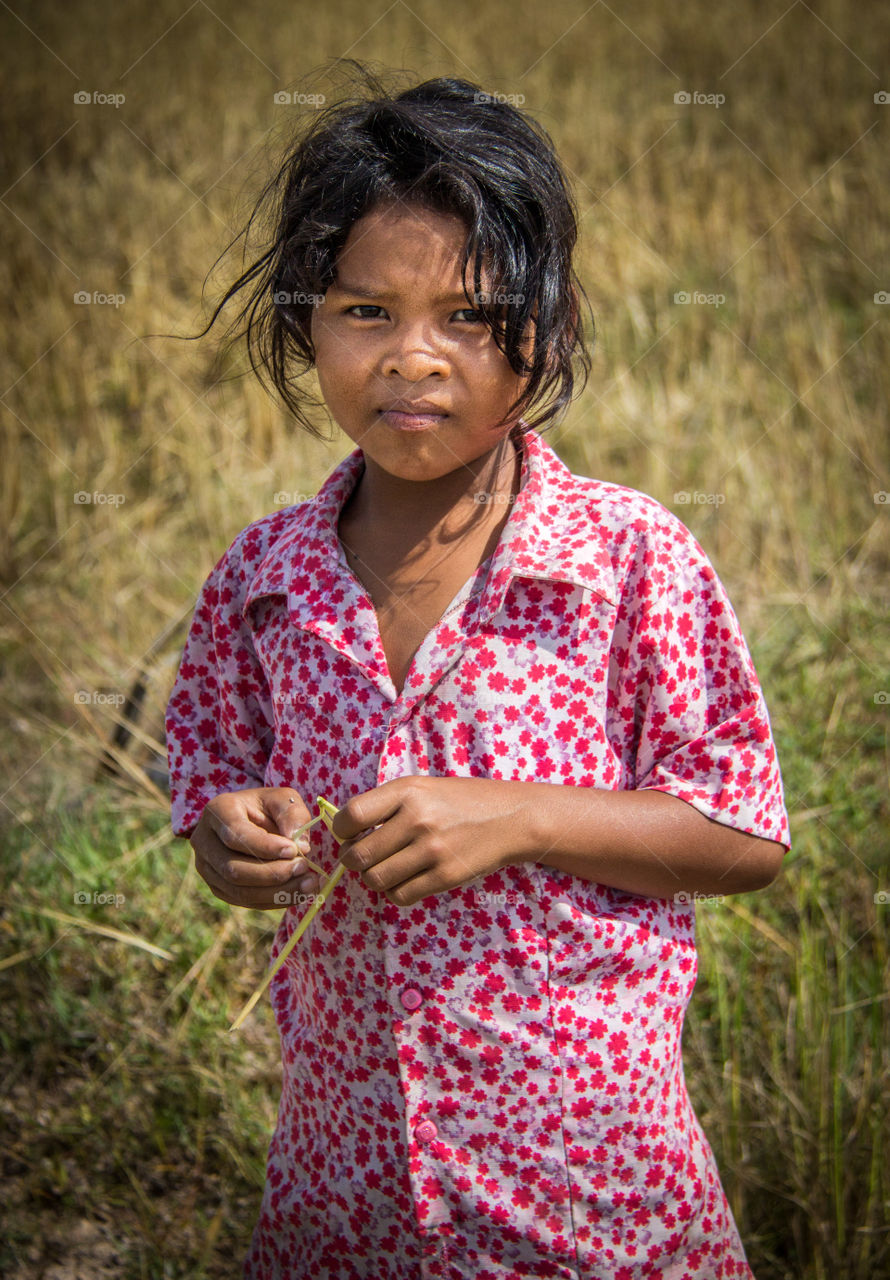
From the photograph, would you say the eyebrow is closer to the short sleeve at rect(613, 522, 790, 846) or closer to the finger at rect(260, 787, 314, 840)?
the short sleeve at rect(613, 522, 790, 846)

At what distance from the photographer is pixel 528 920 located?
1.17m

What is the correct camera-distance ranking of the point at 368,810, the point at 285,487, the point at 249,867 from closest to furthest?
the point at 368,810, the point at 249,867, the point at 285,487

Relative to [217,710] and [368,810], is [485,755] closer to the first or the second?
[368,810]

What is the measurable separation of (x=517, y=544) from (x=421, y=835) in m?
0.33

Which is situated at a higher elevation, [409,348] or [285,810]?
[409,348]

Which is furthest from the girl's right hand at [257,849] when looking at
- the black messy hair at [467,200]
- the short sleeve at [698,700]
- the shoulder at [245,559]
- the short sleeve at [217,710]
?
the black messy hair at [467,200]

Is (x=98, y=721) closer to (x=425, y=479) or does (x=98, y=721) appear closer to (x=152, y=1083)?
(x=152, y=1083)

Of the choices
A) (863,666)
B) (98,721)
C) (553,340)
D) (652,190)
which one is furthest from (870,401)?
(553,340)

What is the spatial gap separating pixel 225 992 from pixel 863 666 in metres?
2.01

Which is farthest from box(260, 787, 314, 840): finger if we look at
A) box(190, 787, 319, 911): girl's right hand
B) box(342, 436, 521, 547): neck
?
box(342, 436, 521, 547): neck

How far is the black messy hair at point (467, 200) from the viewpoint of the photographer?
1117 mm

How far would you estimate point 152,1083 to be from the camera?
2.22 meters

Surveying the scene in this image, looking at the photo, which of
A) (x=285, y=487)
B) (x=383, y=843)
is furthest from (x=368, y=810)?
(x=285, y=487)

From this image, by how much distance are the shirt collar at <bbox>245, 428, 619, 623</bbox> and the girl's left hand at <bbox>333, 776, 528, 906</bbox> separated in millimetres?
208
